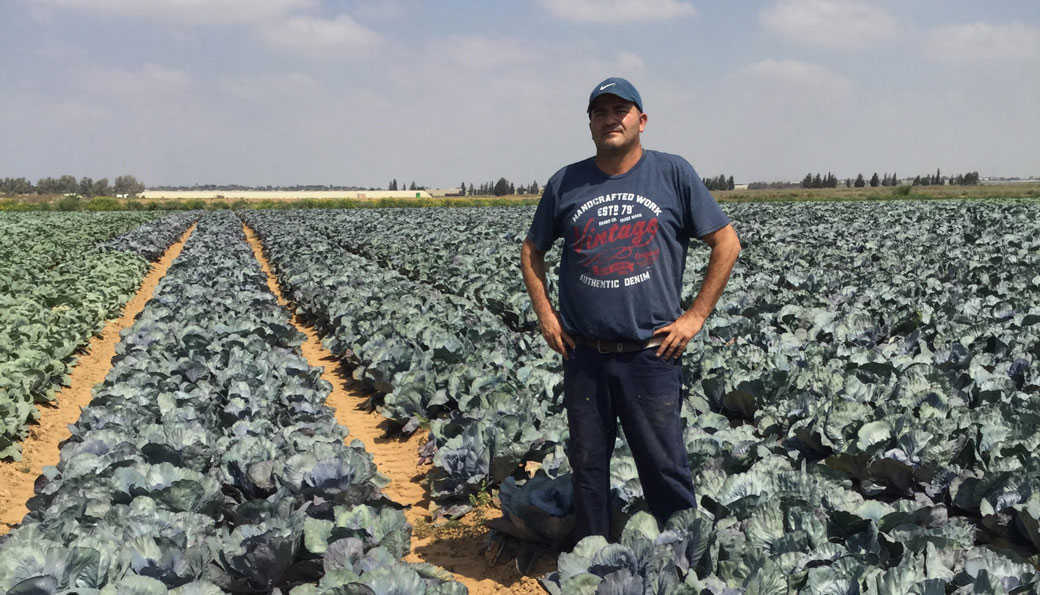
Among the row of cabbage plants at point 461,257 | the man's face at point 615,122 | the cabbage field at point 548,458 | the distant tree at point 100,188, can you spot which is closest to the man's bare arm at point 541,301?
the man's face at point 615,122

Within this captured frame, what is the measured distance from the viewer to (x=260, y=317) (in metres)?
10.7

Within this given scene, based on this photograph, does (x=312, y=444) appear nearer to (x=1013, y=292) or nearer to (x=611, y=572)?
(x=611, y=572)

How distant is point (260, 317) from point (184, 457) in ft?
19.2

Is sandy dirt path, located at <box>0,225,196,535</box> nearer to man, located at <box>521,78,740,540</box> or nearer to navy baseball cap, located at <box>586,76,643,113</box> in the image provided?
man, located at <box>521,78,740,540</box>

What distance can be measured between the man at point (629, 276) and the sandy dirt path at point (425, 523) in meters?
1.47

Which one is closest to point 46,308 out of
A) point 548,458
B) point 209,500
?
point 209,500

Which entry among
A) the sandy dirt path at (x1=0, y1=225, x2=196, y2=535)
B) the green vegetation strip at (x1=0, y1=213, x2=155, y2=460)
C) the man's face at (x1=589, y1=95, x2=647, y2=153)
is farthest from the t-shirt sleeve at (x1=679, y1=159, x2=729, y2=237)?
the green vegetation strip at (x1=0, y1=213, x2=155, y2=460)

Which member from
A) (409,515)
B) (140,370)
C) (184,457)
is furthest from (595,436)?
(140,370)

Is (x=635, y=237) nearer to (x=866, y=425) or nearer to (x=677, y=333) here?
(x=677, y=333)

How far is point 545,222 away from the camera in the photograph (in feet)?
12.3

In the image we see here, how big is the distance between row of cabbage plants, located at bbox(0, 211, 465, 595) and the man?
1195mm

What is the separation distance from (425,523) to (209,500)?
1.70m

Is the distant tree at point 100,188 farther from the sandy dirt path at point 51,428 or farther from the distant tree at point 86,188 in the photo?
the sandy dirt path at point 51,428

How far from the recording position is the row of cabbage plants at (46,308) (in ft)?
25.8
